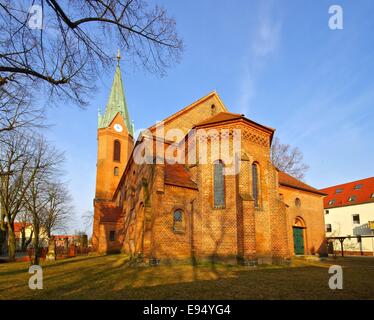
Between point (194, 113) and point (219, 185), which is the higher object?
point (194, 113)

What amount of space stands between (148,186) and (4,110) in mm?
7946

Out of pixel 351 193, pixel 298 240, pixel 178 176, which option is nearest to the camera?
pixel 178 176

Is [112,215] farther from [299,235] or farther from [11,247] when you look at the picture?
[299,235]

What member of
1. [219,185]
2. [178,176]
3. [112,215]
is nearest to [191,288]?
[219,185]

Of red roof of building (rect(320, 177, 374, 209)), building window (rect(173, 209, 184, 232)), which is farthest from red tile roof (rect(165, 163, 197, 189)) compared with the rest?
red roof of building (rect(320, 177, 374, 209))

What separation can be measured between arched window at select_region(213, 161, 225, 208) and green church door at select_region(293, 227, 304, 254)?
976cm

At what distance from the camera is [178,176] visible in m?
16.9

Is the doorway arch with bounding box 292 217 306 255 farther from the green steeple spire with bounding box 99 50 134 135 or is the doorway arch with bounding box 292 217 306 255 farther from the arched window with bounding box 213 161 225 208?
the green steeple spire with bounding box 99 50 134 135

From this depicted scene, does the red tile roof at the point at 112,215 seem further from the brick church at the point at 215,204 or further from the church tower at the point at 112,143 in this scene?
the brick church at the point at 215,204

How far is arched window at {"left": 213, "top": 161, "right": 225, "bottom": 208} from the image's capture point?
1598cm

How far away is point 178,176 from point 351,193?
115ft

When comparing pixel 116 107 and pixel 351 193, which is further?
pixel 351 193
